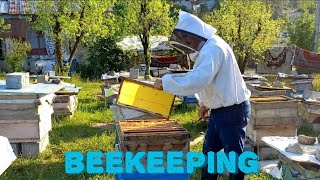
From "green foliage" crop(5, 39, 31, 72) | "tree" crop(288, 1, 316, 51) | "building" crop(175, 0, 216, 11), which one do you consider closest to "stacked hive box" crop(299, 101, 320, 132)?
"green foliage" crop(5, 39, 31, 72)

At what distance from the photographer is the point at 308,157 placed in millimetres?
2848

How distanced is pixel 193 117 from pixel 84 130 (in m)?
2.29

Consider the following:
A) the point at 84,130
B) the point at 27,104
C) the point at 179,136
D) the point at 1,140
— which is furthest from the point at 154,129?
the point at 84,130

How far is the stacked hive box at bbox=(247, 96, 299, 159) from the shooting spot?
488 cm

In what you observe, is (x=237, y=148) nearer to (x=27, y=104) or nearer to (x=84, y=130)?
(x=27, y=104)

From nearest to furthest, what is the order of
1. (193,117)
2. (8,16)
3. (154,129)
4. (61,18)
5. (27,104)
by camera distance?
(154,129) < (27,104) < (193,117) < (61,18) < (8,16)

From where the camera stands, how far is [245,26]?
15.0 m

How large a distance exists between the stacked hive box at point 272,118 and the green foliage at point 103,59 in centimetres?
1209

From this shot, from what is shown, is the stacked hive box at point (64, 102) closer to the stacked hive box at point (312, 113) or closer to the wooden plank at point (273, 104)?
the wooden plank at point (273, 104)

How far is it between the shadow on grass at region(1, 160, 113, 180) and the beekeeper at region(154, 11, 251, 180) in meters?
1.74

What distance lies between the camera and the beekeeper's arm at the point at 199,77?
3.00 meters

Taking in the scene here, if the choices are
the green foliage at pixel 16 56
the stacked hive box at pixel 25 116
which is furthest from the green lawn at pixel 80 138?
the green foliage at pixel 16 56

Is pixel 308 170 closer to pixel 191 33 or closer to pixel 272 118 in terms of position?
pixel 191 33

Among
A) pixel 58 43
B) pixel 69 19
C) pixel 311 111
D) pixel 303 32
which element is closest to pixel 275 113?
pixel 311 111
